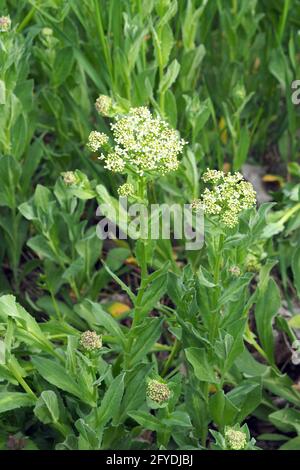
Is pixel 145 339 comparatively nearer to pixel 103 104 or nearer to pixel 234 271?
pixel 234 271

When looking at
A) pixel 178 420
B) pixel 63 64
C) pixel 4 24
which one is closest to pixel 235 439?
pixel 178 420

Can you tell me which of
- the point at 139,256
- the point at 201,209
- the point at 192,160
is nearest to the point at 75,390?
the point at 139,256

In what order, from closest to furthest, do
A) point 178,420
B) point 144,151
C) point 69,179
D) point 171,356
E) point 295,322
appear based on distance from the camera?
point 144,151 < point 178,420 < point 69,179 < point 171,356 < point 295,322

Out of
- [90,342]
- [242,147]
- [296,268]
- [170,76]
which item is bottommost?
[90,342]

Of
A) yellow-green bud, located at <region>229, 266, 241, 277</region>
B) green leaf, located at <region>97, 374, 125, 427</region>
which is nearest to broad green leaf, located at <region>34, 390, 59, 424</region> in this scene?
green leaf, located at <region>97, 374, 125, 427</region>

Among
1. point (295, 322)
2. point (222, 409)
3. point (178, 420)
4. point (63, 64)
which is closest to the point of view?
point (178, 420)

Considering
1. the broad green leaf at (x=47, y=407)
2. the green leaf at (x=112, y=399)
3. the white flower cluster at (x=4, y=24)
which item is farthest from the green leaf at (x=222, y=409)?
the white flower cluster at (x=4, y=24)

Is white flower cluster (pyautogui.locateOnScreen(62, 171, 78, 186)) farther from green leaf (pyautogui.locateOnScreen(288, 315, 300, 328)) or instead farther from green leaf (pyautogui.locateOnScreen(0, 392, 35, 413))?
green leaf (pyautogui.locateOnScreen(288, 315, 300, 328))

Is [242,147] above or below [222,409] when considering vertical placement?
above

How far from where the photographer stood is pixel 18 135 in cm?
220

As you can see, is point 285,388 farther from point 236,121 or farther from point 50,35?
point 50,35

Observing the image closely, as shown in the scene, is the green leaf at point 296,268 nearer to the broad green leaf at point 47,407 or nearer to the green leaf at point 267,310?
the green leaf at point 267,310

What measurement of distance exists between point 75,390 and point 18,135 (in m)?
0.79

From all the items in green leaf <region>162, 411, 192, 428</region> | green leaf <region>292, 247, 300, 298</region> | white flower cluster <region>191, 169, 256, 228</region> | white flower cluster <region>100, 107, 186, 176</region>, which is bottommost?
green leaf <region>162, 411, 192, 428</region>
